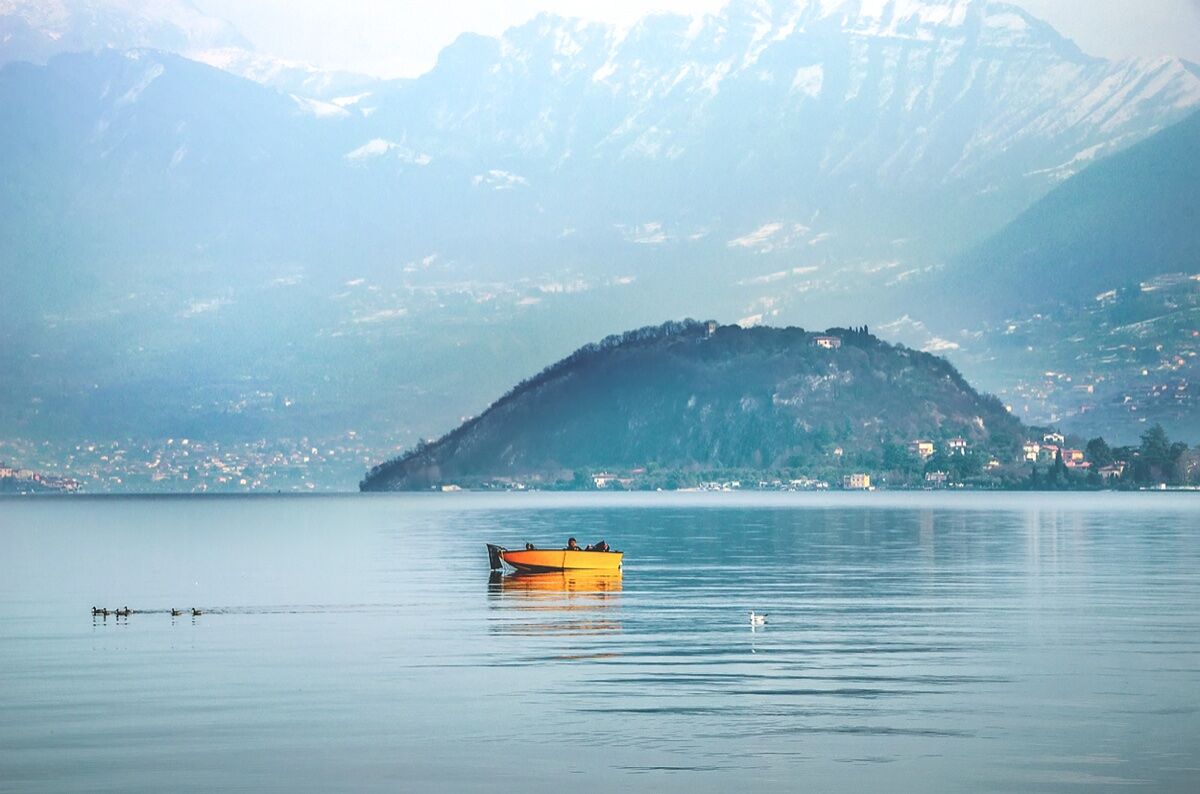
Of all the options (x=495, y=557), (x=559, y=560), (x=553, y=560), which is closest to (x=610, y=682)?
(x=559, y=560)

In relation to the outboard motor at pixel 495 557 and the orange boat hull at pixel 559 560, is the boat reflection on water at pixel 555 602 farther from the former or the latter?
the outboard motor at pixel 495 557

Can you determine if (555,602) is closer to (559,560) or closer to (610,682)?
(559,560)

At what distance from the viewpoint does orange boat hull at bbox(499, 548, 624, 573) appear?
327 ft

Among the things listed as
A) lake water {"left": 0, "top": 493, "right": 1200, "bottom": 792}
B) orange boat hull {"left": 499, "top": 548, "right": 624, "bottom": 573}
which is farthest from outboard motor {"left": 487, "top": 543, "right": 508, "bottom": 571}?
lake water {"left": 0, "top": 493, "right": 1200, "bottom": 792}

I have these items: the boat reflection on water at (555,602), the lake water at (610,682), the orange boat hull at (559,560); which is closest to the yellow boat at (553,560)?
the orange boat hull at (559,560)

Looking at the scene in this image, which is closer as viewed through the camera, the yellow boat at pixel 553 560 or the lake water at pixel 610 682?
the lake water at pixel 610 682

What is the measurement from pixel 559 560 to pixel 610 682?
166 ft

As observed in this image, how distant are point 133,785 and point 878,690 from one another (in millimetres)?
21020

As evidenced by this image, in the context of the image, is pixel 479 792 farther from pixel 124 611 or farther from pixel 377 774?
pixel 124 611

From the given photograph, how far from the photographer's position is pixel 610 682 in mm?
50844

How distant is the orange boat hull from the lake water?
98cm

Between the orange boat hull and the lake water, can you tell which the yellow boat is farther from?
the lake water

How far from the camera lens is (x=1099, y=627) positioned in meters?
67.6

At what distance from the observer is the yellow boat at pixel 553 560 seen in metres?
99.8
